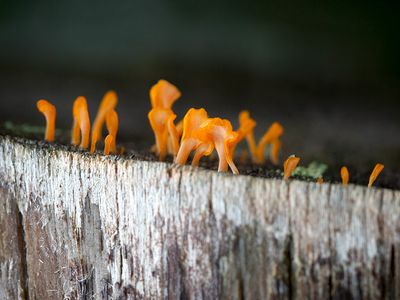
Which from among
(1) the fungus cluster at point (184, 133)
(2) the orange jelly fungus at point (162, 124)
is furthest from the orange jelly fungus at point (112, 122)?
(2) the orange jelly fungus at point (162, 124)

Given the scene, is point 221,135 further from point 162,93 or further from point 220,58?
point 220,58

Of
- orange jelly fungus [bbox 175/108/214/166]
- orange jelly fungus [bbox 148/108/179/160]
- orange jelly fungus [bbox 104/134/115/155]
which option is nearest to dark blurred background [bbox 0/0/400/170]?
orange jelly fungus [bbox 148/108/179/160]

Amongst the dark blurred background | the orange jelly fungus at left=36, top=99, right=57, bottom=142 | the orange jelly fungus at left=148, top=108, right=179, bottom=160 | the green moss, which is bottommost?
the green moss

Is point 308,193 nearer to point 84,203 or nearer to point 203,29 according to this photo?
point 84,203

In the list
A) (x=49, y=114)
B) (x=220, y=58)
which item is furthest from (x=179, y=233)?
(x=220, y=58)

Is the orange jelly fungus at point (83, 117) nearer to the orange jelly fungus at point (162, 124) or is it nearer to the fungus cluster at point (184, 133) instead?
the fungus cluster at point (184, 133)

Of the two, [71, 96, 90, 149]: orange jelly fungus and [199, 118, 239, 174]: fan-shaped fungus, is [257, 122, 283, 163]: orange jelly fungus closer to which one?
[199, 118, 239, 174]: fan-shaped fungus
